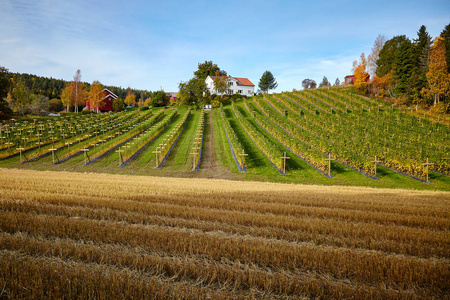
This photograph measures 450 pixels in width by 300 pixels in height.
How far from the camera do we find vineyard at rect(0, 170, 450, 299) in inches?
136

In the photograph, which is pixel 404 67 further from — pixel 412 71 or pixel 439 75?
pixel 439 75

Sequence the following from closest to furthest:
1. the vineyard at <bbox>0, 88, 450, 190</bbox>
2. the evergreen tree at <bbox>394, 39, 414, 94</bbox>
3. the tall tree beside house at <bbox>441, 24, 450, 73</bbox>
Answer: the vineyard at <bbox>0, 88, 450, 190</bbox>
the tall tree beside house at <bbox>441, 24, 450, 73</bbox>
the evergreen tree at <bbox>394, 39, 414, 94</bbox>

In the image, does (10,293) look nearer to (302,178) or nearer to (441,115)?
(302,178)

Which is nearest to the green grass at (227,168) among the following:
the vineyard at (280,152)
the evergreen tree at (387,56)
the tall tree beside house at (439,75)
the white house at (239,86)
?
the vineyard at (280,152)

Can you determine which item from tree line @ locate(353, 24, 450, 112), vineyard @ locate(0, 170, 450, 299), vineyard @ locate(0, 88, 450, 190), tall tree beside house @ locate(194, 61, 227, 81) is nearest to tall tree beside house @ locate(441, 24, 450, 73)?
tree line @ locate(353, 24, 450, 112)

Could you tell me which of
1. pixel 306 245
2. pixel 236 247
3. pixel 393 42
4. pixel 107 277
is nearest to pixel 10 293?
pixel 107 277

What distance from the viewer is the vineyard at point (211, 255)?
3451 millimetres

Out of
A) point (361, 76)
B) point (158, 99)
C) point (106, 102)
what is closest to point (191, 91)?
point (158, 99)

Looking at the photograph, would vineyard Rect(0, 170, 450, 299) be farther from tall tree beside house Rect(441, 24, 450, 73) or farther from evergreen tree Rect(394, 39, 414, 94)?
evergreen tree Rect(394, 39, 414, 94)

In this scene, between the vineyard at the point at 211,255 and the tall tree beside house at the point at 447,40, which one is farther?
the tall tree beside house at the point at 447,40

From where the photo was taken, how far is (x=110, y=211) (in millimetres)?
7691

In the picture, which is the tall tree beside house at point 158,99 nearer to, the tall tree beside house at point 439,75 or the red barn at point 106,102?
the red barn at point 106,102

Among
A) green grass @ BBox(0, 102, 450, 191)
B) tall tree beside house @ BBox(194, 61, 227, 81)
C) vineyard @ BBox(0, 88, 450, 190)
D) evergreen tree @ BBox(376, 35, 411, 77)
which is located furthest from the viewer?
tall tree beside house @ BBox(194, 61, 227, 81)

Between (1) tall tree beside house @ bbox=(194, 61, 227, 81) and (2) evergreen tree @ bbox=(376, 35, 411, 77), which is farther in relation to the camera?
(1) tall tree beside house @ bbox=(194, 61, 227, 81)
